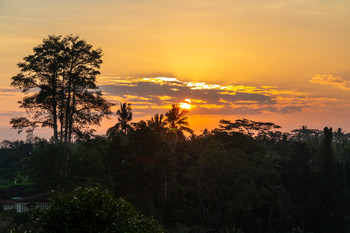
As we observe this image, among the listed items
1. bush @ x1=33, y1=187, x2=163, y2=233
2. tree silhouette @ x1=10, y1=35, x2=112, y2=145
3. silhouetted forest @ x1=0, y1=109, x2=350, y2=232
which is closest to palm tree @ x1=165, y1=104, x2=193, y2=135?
silhouetted forest @ x1=0, y1=109, x2=350, y2=232

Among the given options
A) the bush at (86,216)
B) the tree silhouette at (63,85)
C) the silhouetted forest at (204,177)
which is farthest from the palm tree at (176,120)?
the bush at (86,216)

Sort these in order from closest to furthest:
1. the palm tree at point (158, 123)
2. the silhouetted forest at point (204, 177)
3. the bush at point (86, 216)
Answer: the bush at point (86, 216)
the silhouetted forest at point (204, 177)
the palm tree at point (158, 123)

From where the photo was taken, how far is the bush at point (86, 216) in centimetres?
2111

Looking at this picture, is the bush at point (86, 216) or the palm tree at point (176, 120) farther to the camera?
the palm tree at point (176, 120)

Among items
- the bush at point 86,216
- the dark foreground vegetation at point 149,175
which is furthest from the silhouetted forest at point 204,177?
the bush at point 86,216

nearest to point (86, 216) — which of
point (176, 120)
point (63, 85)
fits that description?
point (63, 85)

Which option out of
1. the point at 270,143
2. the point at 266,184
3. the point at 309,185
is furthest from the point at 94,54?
the point at 270,143

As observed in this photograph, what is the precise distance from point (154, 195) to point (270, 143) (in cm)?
5391

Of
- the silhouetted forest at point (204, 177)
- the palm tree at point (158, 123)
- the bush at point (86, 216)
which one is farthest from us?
the palm tree at point (158, 123)

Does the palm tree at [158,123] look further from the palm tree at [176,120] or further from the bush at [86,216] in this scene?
the bush at [86,216]

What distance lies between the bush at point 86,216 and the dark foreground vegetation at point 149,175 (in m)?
0.05

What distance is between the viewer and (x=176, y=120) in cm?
8444

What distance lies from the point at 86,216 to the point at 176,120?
6316 centimetres

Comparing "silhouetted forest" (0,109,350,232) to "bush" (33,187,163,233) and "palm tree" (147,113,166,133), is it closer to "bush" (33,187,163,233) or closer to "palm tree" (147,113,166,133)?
"palm tree" (147,113,166,133)
